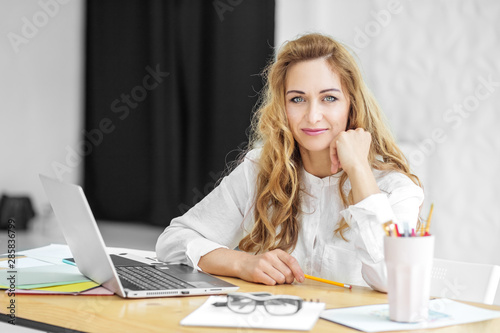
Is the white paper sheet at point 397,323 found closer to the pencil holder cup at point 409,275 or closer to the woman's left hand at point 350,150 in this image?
the pencil holder cup at point 409,275

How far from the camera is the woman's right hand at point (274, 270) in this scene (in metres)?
1.36

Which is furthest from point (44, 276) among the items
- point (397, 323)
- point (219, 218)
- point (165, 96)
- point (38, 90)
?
point (38, 90)

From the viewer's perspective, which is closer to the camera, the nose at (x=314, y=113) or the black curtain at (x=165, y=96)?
the nose at (x=314, y=113)

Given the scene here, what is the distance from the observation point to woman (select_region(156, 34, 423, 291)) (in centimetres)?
165

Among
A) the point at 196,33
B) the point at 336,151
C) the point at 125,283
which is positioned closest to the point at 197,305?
the point at 125,283

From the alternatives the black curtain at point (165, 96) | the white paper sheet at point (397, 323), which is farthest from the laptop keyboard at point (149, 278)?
the black curtain at point (165, 96)

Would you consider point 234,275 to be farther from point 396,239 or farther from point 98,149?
point 98,149

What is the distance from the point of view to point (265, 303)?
1.04 meters

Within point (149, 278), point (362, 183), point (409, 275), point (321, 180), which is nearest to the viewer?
point (409, 275)

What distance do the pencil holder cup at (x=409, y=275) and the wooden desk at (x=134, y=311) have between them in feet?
0.18

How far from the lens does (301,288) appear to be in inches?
52.1

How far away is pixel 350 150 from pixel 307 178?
28cm

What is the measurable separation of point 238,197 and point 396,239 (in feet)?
3.02

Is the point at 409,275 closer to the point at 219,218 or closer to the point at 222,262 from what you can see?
the point at 222,262
